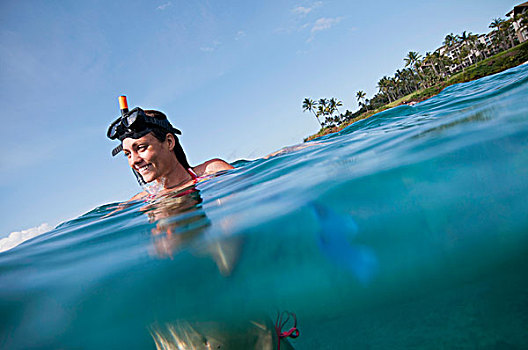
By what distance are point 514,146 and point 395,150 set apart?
1099mm

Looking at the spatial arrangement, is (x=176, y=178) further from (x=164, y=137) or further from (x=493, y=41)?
(x=493, y=41)

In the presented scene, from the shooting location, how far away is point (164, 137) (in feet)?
16.5

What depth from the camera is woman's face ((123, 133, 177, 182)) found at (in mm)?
4539

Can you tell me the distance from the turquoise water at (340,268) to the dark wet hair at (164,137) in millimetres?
2364

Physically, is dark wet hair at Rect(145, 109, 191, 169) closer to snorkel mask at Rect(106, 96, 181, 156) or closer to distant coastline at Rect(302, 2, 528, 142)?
snorkel mask at Rect(106, 96, 181, 156)

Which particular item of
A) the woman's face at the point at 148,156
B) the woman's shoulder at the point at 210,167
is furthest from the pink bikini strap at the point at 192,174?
the woman's face at the point at 148,156

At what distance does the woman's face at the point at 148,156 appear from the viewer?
454 cm

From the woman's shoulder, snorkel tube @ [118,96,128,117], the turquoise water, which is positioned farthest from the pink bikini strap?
the turquoise water

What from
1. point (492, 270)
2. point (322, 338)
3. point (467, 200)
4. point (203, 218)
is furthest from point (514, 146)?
point (203, 218)

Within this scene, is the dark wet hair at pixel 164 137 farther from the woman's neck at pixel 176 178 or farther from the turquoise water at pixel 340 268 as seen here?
the turquoise water at pixel 340 268

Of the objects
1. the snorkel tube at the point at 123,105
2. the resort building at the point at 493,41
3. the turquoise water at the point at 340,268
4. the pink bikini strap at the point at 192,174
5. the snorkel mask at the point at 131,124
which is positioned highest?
the resort building at the point at 493,41

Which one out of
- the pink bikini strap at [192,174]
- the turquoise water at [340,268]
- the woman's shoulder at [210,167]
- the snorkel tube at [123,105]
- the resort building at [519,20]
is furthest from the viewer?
the resort building at [519,20]

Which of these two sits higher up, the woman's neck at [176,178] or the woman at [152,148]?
the woman at [152,148]

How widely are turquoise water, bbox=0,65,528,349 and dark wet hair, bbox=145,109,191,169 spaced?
2.36 metres
